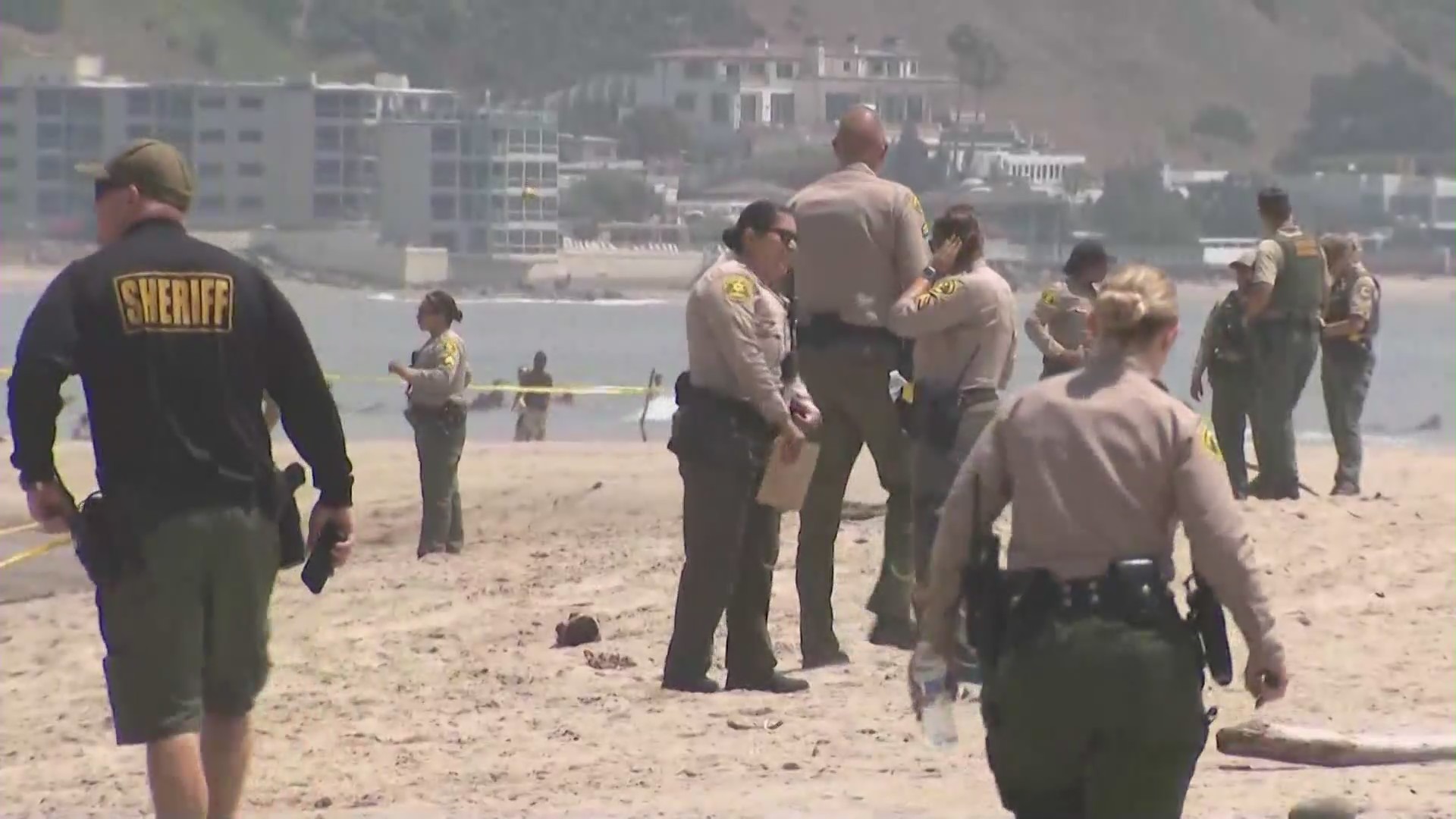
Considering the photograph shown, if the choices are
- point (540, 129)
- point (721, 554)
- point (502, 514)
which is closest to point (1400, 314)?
point (540, 129)

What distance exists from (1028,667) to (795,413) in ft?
12.0

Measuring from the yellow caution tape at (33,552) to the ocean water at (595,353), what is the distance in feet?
3.95

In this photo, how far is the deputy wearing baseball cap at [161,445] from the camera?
6.25 meters

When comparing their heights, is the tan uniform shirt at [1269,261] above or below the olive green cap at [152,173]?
below

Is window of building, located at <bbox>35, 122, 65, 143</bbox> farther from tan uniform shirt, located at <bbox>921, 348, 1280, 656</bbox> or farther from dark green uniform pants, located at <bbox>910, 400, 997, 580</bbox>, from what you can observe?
tan uniform shirt, located at <bbox>921, 348, 1280, 656</bbox>

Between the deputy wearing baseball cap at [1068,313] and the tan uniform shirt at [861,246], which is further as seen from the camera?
the deputy wearing baseball cap at [1068,313]

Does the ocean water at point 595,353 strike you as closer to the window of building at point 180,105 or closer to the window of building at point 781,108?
the window of building at point 180,105

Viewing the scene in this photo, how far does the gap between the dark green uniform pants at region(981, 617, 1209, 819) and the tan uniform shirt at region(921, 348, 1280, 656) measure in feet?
0.45

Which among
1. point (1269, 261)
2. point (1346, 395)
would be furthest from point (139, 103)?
point (1269, 261)

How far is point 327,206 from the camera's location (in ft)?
524

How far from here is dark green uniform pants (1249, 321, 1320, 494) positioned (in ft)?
47.1

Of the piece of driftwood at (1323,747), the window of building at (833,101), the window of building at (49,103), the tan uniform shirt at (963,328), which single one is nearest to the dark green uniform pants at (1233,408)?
the tan uniform shirt at (963,328)

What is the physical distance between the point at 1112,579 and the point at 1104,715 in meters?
0.26

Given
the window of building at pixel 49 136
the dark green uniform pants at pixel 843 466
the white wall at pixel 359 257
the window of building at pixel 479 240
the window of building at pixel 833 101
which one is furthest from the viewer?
the window of building at pixel 833 101
